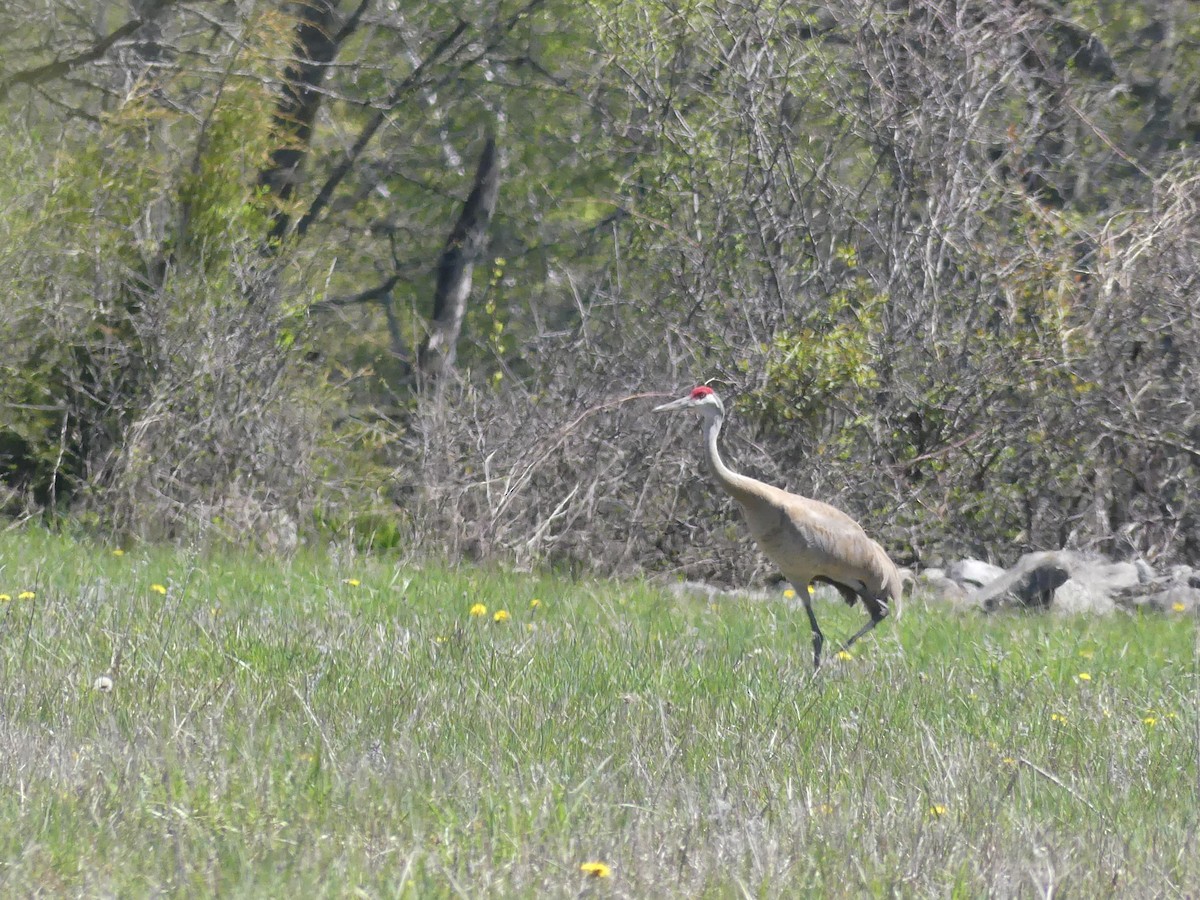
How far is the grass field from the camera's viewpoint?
12.1ft

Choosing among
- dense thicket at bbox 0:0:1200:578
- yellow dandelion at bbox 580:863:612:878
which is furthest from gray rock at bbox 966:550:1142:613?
yellow dandelion at bbox 580:863:612:878

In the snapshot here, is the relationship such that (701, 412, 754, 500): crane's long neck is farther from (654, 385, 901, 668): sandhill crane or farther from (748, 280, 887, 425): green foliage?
(748, 280, 887, 425): green foliage

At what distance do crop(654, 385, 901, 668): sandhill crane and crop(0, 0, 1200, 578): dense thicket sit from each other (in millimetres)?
2694

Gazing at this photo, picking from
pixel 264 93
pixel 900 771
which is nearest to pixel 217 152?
pixel 264 93

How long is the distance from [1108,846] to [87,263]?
9728 mm

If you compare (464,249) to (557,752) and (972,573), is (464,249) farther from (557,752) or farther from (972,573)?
(557,752)

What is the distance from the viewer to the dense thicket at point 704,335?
36.9ft

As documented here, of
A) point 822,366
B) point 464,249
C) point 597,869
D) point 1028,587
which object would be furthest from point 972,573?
point 464,249

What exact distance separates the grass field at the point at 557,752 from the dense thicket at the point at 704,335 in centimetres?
323

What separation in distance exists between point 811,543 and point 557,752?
3470mm

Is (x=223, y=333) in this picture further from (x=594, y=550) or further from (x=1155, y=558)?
(x=1155, y=558)

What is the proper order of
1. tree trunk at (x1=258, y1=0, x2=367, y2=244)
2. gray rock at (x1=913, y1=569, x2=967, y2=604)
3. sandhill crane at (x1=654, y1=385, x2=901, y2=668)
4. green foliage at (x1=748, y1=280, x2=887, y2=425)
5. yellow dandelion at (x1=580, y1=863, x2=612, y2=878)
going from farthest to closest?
tree trunk at (x1=258, y1=0, x2=367, y2=244) → green foliage at (x1=748, y1=280, x2=887, y2=425) → gray rock at (x1=913, y1=569, x2=967, y2=604) → sandhill crane at (x1=654, y1=385, x2=901, y2=668) → yellow dandelion at (x1=580, y1=863, x2=612, y2=878)

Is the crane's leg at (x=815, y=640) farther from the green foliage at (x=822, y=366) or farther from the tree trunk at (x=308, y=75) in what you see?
the tree trunk at (x=308, y=75)

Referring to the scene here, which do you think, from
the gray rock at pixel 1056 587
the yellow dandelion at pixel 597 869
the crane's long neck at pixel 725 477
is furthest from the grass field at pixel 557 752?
the gray rock at pixel 1056 587
